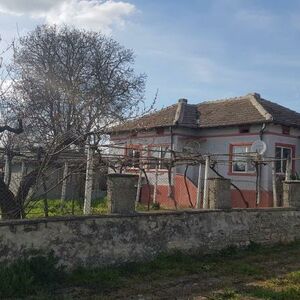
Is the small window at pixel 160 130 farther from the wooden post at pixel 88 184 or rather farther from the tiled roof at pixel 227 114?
the wooden post at pixel 88 184

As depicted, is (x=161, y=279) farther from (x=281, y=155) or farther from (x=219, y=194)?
(x=281, y=155)

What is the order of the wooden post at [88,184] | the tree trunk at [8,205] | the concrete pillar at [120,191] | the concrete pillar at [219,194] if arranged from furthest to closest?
the concrete pillar at [219,194] < the wooden post at [88,184] < the concrete pillar at [120,191] < the tree trunk at [8,205]

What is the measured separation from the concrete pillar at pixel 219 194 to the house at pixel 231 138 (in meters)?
9.58

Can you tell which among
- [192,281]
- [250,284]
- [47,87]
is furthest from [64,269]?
[47,87]

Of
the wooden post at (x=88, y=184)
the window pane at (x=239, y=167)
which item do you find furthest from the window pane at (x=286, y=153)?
the wooden post at (x=88, y=184)

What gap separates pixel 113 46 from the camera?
30.5 m

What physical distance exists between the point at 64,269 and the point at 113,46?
24.2m

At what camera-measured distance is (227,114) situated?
24938 millimetres

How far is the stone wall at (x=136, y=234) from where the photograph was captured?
7637 mm

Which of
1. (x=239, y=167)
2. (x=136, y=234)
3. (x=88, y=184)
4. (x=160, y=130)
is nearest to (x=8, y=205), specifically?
(x=88, y=184)

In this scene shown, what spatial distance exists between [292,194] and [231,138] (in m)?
10.8

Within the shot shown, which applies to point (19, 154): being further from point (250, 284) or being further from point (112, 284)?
point (250, 284)

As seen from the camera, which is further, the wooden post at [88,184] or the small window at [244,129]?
the small window at [244,129]

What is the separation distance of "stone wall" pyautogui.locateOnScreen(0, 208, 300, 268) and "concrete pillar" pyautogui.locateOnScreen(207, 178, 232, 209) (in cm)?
21
